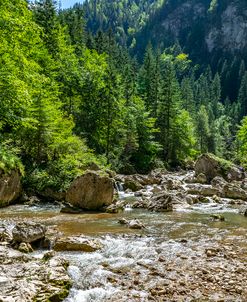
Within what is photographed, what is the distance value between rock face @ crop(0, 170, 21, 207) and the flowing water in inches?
31.0

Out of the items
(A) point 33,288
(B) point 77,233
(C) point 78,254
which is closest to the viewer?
(A) point 33,288

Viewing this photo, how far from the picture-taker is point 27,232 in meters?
12.0

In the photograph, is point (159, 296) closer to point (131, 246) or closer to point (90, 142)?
point (131, 246)

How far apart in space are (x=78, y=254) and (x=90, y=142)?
111 feet

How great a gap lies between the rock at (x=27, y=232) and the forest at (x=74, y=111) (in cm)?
735

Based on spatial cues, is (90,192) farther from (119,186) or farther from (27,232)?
(119,186)

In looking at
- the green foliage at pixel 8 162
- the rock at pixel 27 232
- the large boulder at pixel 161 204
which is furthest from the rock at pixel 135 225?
the green foliage at pixel 8 162

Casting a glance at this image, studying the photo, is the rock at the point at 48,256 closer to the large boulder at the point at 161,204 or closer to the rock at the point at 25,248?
the rock at the point at 25,248

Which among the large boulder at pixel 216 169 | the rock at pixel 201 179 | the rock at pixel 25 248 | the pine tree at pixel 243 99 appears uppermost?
the pine tree at pixel 243 99

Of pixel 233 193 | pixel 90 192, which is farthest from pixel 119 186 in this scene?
pixel 90 192

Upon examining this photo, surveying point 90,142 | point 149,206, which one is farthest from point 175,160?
point 149,206

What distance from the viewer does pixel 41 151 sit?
1121 inches

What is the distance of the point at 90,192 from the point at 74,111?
27.2m

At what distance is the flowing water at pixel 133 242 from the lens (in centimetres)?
852
